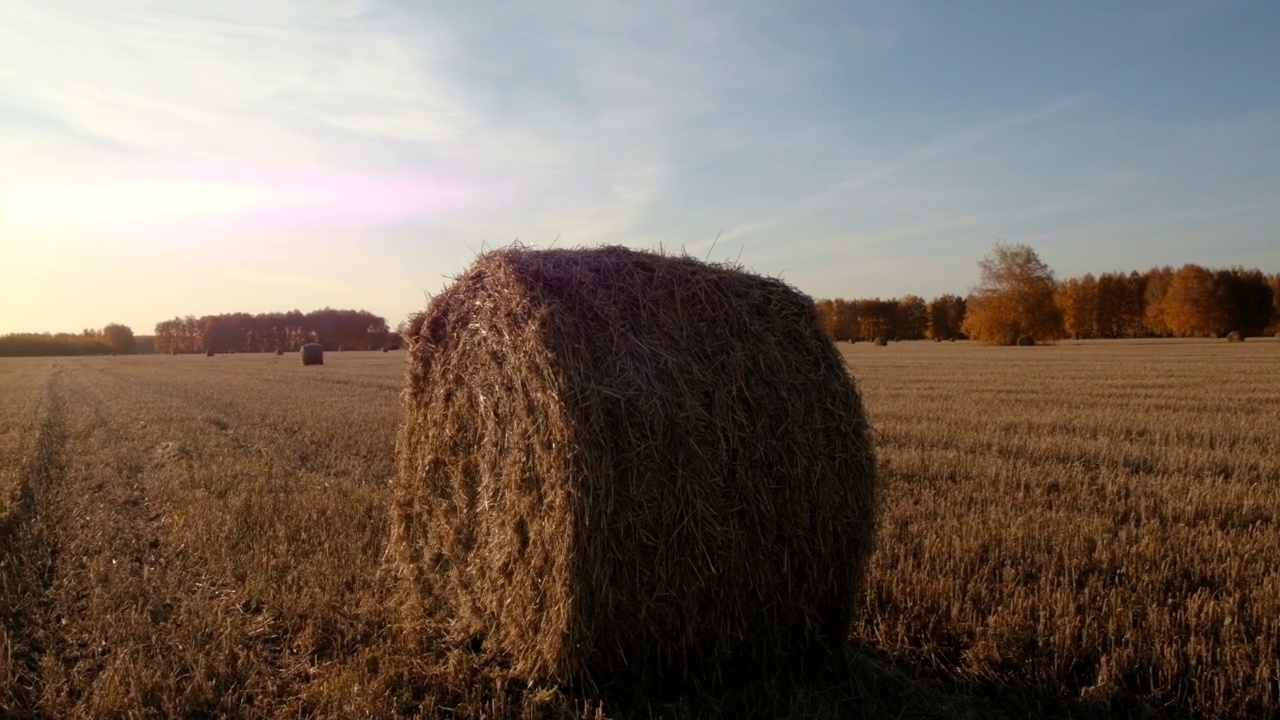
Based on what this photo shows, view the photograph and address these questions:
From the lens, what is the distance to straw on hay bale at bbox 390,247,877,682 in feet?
12.4

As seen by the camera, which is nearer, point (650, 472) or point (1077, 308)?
point (650, 472)

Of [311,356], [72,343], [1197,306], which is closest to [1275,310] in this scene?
[1197,306]

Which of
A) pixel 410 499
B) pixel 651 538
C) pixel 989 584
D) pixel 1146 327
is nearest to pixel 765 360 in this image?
pixel 651 538

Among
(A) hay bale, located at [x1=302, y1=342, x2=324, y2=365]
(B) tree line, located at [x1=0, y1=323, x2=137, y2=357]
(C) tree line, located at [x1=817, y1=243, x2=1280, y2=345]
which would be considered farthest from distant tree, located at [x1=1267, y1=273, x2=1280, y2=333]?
(B) tree line, located at [x1=0, y1=323, x2=137, y2=357]

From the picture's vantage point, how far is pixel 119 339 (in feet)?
362

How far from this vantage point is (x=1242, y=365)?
83.0 ft

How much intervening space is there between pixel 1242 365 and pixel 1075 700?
26.9 metres

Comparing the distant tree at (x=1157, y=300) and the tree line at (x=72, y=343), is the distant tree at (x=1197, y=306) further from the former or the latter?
the tree line at (x=72, y=343)

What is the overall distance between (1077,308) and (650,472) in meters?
84.1

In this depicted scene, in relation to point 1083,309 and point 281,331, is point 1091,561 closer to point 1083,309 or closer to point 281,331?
point 1083,309

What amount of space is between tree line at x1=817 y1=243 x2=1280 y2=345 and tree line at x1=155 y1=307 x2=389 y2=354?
163ft

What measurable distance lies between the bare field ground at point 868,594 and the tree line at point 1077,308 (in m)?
50.5

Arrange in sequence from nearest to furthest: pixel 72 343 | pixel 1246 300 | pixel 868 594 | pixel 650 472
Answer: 1. pixel 650 472
2. pixel 868 594
3. pixel 1246 300
4. pixel 72 343

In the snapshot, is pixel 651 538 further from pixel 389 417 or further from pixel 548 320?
pixel 389 417
